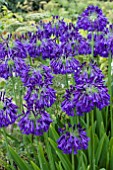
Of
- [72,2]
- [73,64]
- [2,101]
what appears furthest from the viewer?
[72,2]

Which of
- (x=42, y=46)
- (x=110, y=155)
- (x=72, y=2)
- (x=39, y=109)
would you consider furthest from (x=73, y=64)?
(x=72, y=2)

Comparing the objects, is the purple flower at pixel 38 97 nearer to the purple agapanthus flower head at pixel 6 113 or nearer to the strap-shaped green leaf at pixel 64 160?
the purple agapanthus flower head at pixel 6 113

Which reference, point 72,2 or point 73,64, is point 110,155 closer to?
point 73,64

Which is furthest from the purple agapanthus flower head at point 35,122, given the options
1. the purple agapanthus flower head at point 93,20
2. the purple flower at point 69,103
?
the purple agapanthus flower head at point 93,20

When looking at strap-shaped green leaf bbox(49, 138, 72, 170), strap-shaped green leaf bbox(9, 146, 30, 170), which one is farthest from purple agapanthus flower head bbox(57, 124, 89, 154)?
strap-shaped green leaf bbox(9, 146, 30, 170)

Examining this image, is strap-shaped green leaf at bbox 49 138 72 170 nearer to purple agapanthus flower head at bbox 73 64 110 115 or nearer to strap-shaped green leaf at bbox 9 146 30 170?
strap-shaped green leaf at bbox 9 146 30 170

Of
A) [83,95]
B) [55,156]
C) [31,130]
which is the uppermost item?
[83,95]

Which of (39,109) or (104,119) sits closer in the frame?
(39,109)

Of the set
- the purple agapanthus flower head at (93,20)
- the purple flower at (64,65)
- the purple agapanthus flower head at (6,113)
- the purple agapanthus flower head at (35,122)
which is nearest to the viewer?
the purple agapanthus flower head at (35,122)
